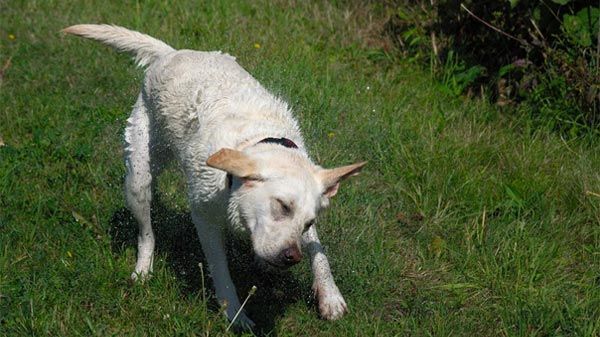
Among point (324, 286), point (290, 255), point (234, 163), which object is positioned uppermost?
point (234, 163)

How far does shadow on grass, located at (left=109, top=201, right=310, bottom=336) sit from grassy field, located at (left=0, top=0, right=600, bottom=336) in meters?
0.01

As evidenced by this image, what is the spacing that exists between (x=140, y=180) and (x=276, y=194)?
4.61ft

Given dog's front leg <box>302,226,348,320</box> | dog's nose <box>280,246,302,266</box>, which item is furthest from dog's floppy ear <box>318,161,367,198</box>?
dog's front leg <box>302,226,348,320</box>

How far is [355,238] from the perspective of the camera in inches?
215

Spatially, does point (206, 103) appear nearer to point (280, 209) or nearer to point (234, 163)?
point (234, 163)

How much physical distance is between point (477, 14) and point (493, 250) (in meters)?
2.75

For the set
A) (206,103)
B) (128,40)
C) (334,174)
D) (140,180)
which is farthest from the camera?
(128,40)

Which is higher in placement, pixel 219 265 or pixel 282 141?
pixel 282 141

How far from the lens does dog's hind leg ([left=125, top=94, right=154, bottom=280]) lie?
17.2 ft

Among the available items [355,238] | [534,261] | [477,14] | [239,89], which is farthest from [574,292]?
[477,14]

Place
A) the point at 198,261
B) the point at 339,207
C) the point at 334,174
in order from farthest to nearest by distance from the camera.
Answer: the point at 339,207, the point at 198,261, the point at 334,174

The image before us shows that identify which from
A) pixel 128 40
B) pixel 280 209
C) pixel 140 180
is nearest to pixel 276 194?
pixel 280 209

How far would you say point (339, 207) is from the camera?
5715mm

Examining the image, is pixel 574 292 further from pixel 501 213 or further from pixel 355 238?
pixel 355 238
